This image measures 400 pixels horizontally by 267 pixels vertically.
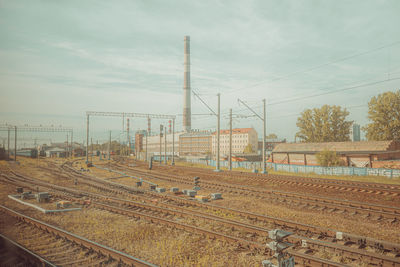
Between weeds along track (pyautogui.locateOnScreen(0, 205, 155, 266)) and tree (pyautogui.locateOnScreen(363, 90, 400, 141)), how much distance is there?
51.8 m

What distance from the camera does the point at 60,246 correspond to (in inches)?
359

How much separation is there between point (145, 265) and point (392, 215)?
Answer: 11.2 metres

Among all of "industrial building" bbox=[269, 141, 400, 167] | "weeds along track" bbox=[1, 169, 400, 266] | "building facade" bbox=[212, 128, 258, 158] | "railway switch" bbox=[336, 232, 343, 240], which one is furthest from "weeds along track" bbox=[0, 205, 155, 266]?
"building facade" bbox=[212, 128, 258, 158]

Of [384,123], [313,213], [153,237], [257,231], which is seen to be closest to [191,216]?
[153,237]

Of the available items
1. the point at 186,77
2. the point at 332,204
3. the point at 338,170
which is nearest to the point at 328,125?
the point at 338,170

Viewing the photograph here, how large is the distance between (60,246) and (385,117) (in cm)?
5350

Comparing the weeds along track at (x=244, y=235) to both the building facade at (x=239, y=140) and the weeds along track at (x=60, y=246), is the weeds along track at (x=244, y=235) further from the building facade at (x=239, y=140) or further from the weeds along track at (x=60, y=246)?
the building facade at (x=239, y=140)

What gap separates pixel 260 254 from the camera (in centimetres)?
808

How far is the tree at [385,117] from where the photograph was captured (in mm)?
45688

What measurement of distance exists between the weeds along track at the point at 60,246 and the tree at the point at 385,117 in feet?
170

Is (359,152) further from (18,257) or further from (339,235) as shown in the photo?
(18,257)

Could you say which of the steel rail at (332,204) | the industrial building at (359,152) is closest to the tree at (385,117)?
the industrial building at (359,152)

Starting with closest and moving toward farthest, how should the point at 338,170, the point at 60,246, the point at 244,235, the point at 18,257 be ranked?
the point at 18,257
the point at 60,246
the point at 244,235
the point at 338,170

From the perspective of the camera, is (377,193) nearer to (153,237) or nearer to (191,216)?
(191,216)
